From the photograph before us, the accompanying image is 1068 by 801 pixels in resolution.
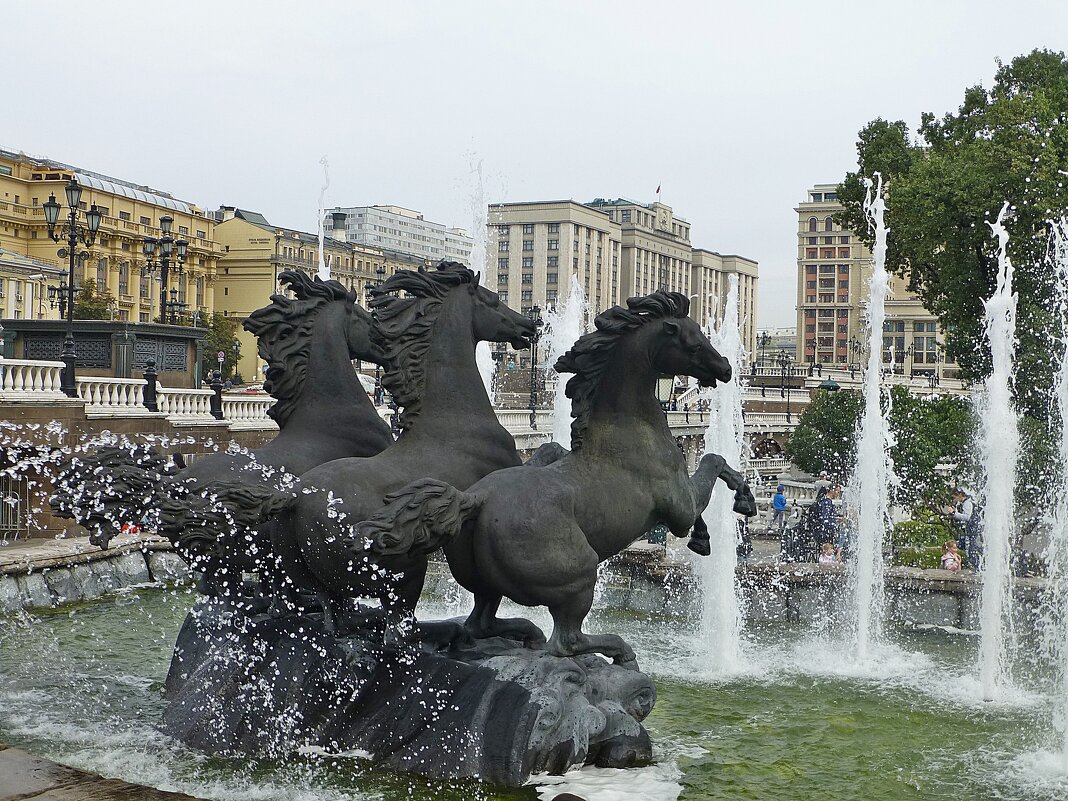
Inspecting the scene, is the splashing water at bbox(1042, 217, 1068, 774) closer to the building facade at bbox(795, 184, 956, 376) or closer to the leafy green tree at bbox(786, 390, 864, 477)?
the leafy green tree at bbox(786, 390, 864, 477)

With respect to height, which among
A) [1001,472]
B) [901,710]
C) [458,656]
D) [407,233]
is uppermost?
[407,233]

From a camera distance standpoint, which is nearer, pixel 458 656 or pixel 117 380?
pixel 458 656

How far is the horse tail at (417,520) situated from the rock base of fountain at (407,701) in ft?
3.12

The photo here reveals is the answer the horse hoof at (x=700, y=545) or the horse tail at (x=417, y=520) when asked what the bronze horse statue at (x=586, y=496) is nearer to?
the horse tail at (x=417, y=520)

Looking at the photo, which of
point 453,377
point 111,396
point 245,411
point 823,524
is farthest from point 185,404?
point 453,377

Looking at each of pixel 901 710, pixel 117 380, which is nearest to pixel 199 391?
pixel 117 380

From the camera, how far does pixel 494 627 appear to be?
7320mm

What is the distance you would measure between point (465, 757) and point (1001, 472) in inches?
274

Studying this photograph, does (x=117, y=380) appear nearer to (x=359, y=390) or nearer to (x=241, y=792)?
(x=359, y=390)

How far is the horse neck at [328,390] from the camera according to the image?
7.77m

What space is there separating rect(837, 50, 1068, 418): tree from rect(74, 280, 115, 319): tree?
121ft

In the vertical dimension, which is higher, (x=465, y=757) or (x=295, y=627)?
(x=295, y=627)

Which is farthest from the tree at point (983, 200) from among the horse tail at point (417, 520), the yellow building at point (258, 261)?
the yellow building at point (258, 261)

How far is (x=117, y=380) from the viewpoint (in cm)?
1859
